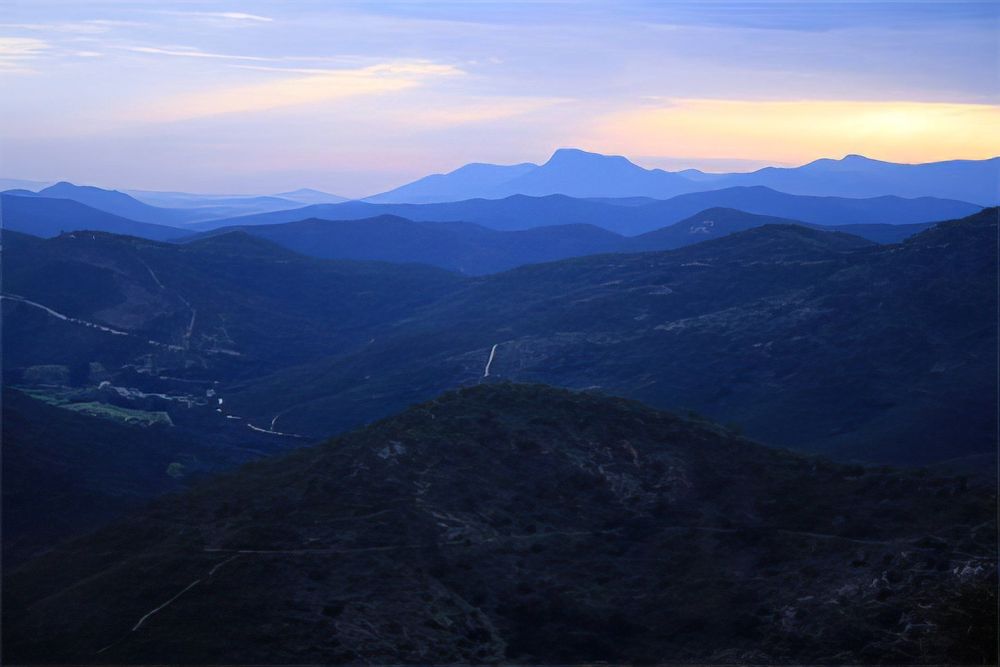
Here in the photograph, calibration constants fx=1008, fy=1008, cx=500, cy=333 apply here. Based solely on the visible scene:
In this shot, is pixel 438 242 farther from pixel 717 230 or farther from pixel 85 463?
pixel 85 463

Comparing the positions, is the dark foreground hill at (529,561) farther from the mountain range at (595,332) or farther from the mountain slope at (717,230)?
the mountain slope at (717,230)

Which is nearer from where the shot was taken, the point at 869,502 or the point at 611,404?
the point at 869,502

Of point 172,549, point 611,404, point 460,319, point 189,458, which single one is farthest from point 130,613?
point 460,319

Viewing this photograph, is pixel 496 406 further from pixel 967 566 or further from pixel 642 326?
pixel 642 326

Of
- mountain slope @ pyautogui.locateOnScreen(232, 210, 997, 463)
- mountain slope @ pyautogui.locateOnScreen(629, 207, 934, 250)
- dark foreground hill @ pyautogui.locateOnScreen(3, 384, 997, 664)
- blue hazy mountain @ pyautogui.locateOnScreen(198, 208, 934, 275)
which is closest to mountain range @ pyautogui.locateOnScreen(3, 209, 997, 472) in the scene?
mountain slope @ pyautogui.locateOnScreen(232, 210, 997, 463)

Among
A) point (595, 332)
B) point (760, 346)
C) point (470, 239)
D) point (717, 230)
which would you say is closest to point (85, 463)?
point (595, 332)

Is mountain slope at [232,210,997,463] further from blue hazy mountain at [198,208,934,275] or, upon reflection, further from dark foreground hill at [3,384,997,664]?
blue hazy mountain at [198,208,934,275]
